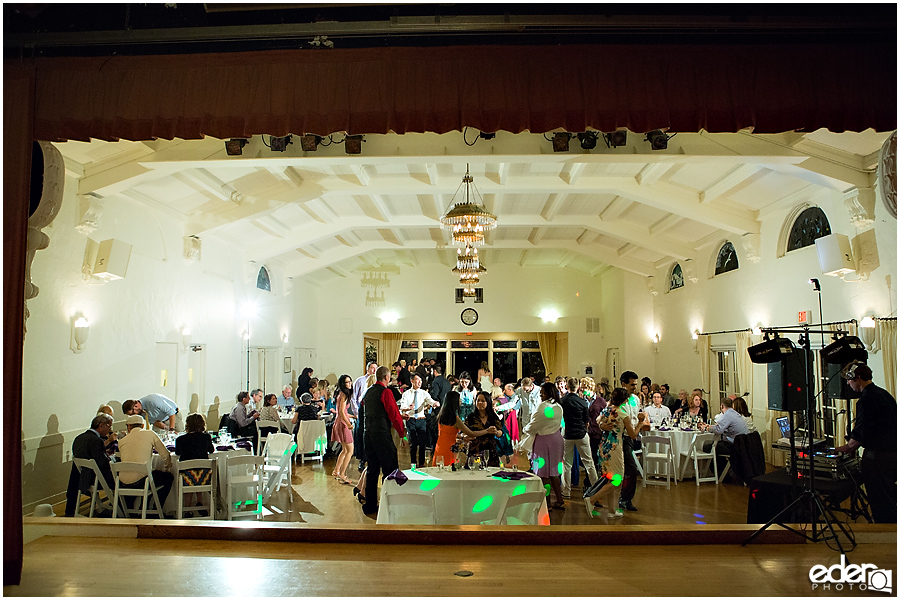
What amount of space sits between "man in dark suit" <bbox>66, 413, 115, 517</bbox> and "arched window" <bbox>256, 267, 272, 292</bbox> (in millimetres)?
8096

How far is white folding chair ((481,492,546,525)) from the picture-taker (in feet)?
16.3

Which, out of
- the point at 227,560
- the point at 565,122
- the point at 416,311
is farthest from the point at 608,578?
the point at 416,311

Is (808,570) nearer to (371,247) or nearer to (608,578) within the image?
(608,578)

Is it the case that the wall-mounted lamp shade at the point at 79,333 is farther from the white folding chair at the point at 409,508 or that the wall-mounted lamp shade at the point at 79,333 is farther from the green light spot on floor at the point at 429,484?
the green light spot on floor at the point at 429,484

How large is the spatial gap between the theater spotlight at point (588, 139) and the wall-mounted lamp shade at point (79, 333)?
6.64 metres

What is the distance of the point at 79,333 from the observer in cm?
753

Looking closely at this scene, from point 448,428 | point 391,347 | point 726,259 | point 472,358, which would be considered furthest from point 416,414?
point 472,358

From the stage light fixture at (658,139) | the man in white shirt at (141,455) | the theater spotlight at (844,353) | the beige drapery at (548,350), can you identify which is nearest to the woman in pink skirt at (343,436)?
the man in white shirt at (141,455)

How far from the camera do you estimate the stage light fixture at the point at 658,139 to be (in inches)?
281

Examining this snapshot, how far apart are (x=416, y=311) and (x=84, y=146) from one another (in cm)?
1218

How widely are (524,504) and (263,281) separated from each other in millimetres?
10741

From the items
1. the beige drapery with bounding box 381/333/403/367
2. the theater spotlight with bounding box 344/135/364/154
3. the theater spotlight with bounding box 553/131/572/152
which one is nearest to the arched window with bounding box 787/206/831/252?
the theater spotlight with bounding box 553/131/572/152

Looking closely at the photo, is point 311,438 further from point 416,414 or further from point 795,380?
point 795,380

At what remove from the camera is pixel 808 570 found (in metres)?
3.25
